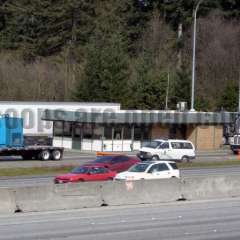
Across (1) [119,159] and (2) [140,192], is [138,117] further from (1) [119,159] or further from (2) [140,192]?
(2) [140,192]

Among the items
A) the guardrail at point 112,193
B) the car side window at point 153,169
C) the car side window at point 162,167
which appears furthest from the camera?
the car side window at point 162,167

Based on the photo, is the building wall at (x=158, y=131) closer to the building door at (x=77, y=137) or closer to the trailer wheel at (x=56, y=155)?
the building door at (x=77, y=137)

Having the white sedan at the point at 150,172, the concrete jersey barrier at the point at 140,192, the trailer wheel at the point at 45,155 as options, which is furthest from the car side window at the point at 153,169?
the trailer wheel at the point at 45,155

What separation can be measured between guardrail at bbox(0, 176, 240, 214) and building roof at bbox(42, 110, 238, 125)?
36.6m

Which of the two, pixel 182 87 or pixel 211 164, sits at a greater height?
pixel 182 87

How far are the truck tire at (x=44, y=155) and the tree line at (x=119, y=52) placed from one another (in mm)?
33644

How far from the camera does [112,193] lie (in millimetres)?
28734

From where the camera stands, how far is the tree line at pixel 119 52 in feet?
301

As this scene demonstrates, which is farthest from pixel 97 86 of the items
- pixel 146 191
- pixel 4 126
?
pixel 146 191

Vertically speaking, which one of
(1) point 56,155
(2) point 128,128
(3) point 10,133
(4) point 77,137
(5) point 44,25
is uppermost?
(5) point 44,25

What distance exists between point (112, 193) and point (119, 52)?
213 ft

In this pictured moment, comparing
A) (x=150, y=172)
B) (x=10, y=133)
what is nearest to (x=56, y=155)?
(x=10, y=133)

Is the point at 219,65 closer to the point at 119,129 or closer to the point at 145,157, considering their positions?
the point at 119,129

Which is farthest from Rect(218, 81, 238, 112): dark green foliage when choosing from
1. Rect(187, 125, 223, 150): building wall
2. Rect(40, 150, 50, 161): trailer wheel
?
Rect(40, 150, 50, 161): trailer wheel
